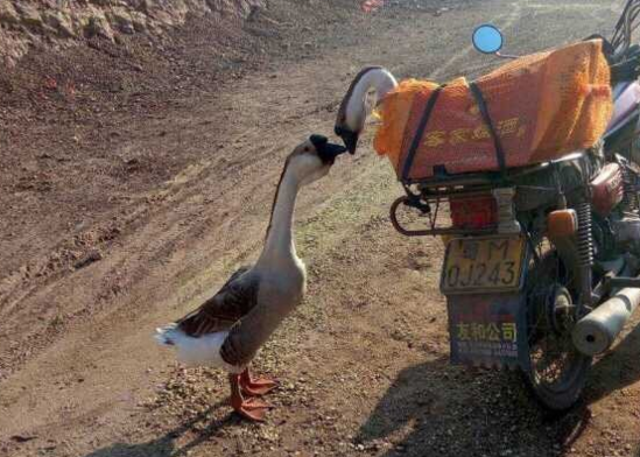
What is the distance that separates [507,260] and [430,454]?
1.03 metres

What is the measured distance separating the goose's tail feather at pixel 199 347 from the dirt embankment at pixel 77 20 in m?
8.00

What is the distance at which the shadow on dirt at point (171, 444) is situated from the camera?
13.0ft

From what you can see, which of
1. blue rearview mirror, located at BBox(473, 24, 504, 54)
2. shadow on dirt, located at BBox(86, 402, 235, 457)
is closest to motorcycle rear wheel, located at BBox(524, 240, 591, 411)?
blue rearview mirror, located at BBox(473, 24, 504, 54)

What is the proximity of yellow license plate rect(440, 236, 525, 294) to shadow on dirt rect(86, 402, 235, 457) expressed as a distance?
147 centimetres

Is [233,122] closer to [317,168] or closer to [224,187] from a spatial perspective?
[224,187]

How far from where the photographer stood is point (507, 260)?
3361 mm

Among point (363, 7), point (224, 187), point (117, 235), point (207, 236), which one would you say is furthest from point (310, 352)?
point (363, 7)

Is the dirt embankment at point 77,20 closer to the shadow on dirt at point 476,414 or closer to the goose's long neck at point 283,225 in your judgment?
the goose's long neck at point 283,225

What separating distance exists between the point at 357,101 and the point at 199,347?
5.16ft

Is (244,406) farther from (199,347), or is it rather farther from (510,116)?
(510,116)

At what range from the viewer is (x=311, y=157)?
4273 millimetres

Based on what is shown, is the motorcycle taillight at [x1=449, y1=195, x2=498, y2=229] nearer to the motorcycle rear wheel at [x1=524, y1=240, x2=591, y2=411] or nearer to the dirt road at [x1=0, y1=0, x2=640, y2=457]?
the motorcycle rear wheel at [x1=524, y1=240, x2=591, y2=411]

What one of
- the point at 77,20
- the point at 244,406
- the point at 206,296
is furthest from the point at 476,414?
the point at 77,20

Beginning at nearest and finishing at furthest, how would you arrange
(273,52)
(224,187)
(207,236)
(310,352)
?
1. (310,352)
2. (207,236)
3. (224,187)
4. (273,52)
